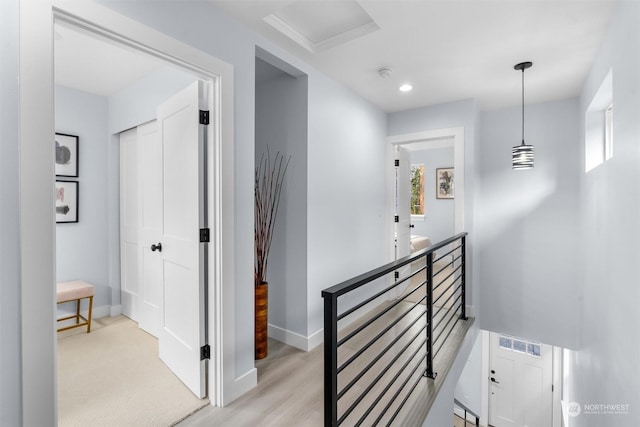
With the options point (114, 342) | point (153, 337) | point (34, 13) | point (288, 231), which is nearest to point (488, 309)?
point (288, 231)

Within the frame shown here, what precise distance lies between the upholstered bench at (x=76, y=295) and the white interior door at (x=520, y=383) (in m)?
6.09

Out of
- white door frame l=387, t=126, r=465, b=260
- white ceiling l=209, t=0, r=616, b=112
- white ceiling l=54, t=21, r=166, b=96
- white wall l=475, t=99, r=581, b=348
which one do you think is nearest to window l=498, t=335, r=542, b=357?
white wall l=475, t=99, r=581, b=348

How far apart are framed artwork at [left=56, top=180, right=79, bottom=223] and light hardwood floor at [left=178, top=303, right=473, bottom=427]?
2.51 metres

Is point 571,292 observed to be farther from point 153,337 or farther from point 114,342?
point 114,342

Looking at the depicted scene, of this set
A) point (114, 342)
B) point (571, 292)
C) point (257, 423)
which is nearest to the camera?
point (257, 423)

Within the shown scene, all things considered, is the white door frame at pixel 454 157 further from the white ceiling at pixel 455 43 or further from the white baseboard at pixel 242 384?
the white baseboard at pixel 242 384

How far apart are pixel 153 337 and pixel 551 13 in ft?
13.0

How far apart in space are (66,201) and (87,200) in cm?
19

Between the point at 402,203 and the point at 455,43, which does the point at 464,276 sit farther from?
the point at 455,43

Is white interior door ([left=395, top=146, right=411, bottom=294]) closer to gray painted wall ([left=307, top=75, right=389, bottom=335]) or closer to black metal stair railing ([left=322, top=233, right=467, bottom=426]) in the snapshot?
gray painted wall ([left=307, top=75, right=389, bottom=335])

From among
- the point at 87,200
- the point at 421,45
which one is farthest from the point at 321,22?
the point at 87,200

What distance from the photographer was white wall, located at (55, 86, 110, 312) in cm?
330

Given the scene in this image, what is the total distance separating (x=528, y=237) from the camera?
12.2 feet

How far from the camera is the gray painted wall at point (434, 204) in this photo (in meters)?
6.78
